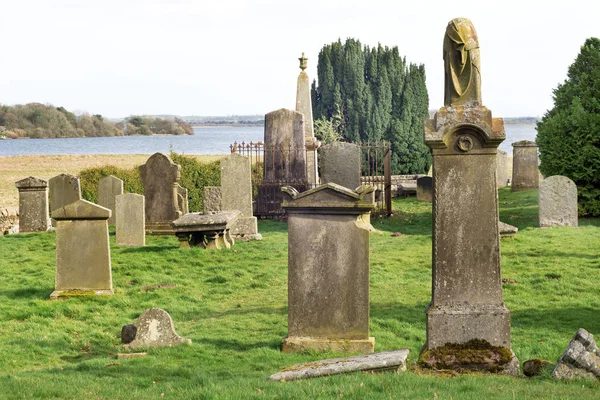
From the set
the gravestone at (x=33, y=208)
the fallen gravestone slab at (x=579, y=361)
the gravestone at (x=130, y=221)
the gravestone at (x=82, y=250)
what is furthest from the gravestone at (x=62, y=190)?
the fallen gravestone slab at (x=579, y=361)

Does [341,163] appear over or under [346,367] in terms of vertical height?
over

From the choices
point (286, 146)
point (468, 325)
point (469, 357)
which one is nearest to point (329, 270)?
point (468, 325)

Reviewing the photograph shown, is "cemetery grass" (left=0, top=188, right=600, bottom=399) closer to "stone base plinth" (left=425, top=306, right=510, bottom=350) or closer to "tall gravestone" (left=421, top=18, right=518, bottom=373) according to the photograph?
"stone base plinth" (left=425, top=306, right=510, bottom=350)

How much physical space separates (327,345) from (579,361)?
320 centimetres

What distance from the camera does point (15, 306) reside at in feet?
43.8

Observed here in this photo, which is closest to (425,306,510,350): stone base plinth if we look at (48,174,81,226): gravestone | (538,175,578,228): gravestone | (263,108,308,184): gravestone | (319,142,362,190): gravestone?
(538,175,578,228): gravestone

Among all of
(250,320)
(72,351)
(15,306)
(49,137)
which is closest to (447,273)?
(250,320)

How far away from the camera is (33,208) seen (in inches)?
865

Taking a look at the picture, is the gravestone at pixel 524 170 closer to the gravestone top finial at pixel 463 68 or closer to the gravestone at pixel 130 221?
the gravestone at pixel 130 221

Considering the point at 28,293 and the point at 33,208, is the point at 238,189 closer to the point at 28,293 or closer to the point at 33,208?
the point at 33,208

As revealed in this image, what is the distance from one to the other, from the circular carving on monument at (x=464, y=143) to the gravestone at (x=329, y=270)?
1.65 metres

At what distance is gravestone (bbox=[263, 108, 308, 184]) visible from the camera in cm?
2466

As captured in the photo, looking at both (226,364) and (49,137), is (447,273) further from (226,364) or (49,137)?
(49,137)

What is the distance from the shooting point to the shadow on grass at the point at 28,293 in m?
14.1
